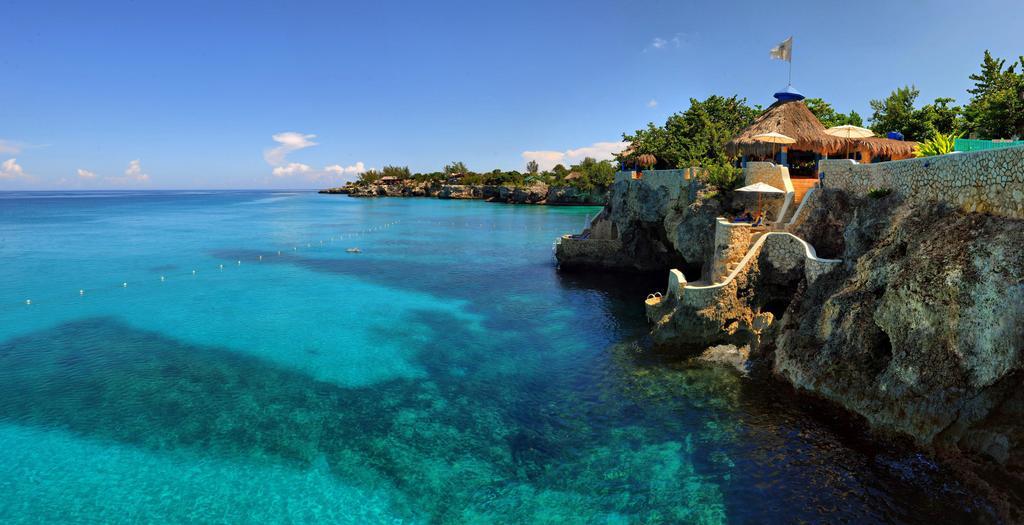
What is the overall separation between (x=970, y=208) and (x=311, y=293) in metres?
33.9

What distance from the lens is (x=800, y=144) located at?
29.0 meters

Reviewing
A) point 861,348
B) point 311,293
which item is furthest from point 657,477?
point 311,293

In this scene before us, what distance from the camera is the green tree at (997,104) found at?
24734 mm

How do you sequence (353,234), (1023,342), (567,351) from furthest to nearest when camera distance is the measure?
1. (353,234)
2. (567,351)
3. (1023,342)

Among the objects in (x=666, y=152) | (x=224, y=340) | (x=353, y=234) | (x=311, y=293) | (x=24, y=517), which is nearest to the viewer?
(x=24, y=517)

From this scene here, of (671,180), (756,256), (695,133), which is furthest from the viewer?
(695,133)

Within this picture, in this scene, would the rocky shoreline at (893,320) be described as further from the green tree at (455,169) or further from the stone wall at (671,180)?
the green tree at (455,169)

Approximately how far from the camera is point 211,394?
18.4 m

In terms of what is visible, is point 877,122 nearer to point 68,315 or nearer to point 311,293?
point 311,293

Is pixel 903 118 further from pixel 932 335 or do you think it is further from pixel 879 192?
pixel 932 335

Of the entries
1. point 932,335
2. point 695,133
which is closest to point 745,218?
point 932,335

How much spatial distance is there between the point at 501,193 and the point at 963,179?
12464cm

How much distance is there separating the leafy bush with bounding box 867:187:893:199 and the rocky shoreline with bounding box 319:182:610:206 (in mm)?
79373

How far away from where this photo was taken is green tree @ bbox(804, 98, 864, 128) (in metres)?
45.4
